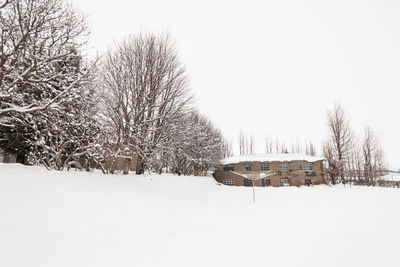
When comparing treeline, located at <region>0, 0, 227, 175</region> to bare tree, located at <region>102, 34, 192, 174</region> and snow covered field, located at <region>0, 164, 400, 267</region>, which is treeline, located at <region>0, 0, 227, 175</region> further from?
snow covered field, located at <region>0, 164, 400, 267</region>

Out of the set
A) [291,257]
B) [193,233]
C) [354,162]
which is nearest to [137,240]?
[193,233]

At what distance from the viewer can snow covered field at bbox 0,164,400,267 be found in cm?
348

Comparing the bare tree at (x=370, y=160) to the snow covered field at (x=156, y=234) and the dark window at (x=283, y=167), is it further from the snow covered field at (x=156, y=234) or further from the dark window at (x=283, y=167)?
the snow covered field at (x=156, y=234)

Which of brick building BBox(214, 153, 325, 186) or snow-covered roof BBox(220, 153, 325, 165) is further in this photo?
Result: snow-covered roof BBox(220, 153, 325, 165)

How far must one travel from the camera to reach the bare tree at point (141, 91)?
12812 mm

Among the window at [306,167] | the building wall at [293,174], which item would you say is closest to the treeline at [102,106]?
the building wall at [293,174]

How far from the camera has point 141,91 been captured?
13289 mm

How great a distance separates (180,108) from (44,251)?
1275 cm

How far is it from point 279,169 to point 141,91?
28834mm

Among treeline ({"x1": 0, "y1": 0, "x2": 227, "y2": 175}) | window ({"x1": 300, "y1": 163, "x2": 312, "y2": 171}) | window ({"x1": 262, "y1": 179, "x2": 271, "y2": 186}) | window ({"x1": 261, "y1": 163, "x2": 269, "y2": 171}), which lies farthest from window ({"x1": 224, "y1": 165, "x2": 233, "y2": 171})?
treeline ({"x1": 0, "y1": 0, "x2": 227, "y2": 175})

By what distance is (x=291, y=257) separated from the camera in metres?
3.68

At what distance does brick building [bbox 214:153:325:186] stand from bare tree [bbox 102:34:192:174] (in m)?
20.4

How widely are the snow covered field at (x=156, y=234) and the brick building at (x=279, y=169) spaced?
84.3 feet

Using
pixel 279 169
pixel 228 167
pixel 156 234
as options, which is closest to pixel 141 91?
pixel 156 234
